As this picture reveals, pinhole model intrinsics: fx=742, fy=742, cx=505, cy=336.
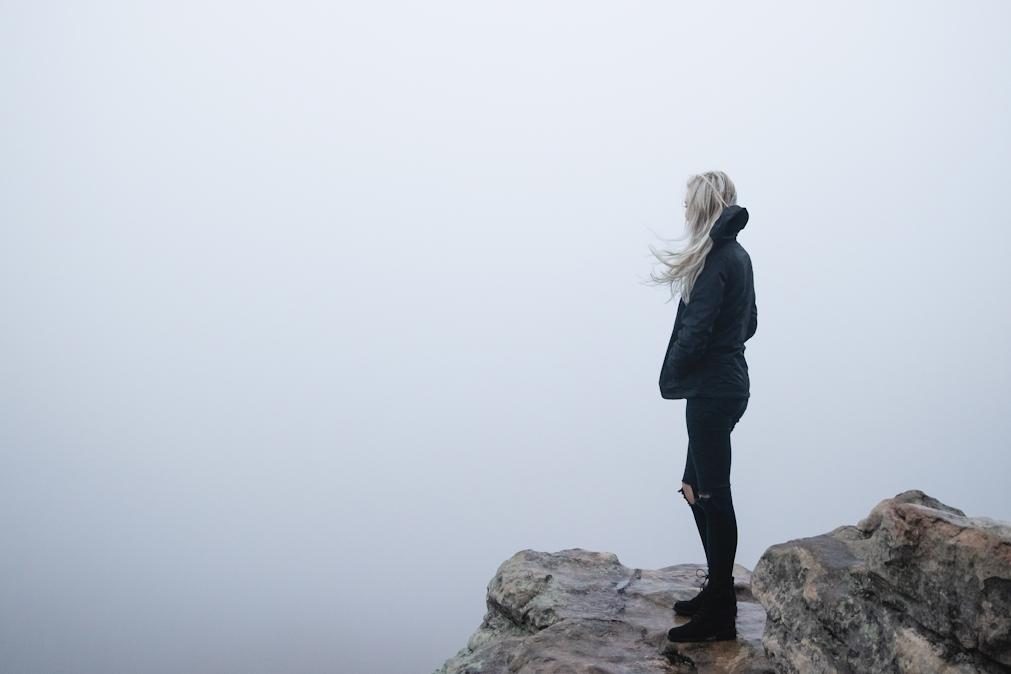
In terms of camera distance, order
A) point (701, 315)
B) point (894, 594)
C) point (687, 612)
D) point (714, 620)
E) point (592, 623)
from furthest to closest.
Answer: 1. point (592, 623)
2. point (687, 612)
3. point (714, 620)
4. point (701, 315)
5. point (894, 594)

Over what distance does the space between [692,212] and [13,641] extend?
160 meters

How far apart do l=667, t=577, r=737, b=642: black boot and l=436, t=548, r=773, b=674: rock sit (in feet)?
0.25

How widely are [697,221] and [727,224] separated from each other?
297mm

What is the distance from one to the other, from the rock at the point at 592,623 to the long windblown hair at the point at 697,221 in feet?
9.10

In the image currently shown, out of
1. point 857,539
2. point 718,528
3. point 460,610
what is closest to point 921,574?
point 857,539

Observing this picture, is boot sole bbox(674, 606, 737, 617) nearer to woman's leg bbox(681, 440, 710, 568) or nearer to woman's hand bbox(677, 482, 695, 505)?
woman's leg bbox(681, 440, 710, 568)

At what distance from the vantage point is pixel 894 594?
4531 mm

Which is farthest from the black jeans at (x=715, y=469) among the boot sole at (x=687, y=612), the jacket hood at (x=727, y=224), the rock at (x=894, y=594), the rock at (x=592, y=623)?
the jacket hood at (x=727, y=224)

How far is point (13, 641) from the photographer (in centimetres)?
12850

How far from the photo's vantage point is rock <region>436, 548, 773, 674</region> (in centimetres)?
574

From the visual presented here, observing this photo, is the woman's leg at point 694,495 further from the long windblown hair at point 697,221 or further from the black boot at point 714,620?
the long windblown hair at point 697,221

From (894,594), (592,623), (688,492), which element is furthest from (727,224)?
(592,623)

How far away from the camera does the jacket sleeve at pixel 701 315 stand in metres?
5.36

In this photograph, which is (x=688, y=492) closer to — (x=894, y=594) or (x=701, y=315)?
(x=701, y=315)
